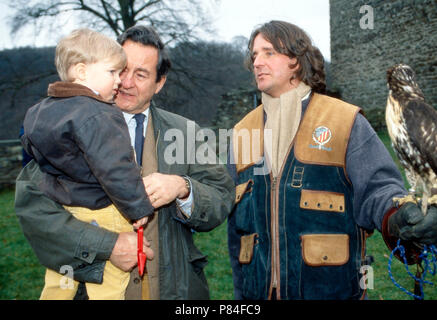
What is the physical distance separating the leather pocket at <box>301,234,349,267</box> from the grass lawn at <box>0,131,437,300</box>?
2.56 m

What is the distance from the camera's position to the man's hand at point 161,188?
189 centimetres

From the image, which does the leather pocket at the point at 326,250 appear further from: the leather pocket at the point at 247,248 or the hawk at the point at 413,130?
the hawk at the point at 413,130

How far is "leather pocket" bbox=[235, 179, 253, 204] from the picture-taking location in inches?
92.3

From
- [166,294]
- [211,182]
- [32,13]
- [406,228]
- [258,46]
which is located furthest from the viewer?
[32,13]

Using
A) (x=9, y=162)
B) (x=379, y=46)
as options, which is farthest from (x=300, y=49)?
(x=379, y=46)

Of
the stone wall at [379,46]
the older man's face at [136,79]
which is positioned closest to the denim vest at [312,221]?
the older man's face at [136,79]

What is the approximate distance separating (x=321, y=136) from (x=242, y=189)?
1.88ft

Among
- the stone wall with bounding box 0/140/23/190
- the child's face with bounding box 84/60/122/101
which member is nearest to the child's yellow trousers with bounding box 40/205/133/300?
the child's face with bounding box 84/60/122/101

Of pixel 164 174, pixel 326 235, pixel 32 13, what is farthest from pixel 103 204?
pixel 32 13

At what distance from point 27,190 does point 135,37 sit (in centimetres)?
106

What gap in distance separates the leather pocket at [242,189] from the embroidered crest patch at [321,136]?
17.4 inches

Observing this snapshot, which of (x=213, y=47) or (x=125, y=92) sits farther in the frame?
(x=213, y=47)
